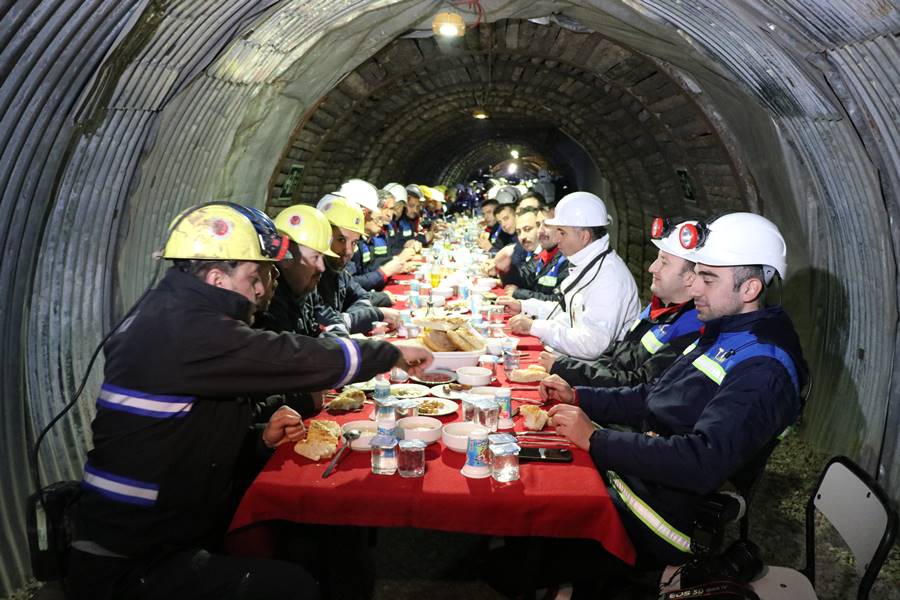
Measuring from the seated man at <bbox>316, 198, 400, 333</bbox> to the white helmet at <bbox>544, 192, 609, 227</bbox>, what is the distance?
1.62 metres

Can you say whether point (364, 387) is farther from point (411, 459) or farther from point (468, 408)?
point (411, 459)

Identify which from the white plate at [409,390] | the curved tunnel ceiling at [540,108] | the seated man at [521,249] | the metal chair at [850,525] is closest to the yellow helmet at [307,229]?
the white plate at [409,390]

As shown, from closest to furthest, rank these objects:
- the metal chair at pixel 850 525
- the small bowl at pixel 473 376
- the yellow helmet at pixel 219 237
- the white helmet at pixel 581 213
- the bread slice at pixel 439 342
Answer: the metal chair at pixel 850 525 → the yellow helmet at pixel 219 237 → the small bowl at pixel 473 376 → the bread slice at pixel 439 342 → the white helmet at pixel 581 213

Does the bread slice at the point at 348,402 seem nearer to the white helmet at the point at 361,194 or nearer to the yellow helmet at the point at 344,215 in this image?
the yellow helmet at the point at 344,215

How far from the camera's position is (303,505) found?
271 cm

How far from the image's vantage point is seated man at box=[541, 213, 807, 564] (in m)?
2.63

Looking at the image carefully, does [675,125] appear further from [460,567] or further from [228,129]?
[460,567]

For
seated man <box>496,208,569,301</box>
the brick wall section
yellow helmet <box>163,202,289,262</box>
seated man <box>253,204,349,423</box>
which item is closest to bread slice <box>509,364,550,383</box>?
seated man <box>253,204,349,423</box>

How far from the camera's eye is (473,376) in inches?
156

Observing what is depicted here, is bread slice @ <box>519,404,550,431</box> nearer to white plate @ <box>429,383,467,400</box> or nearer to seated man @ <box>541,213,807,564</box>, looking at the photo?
seated man @ <box>541,213,807,564</box>

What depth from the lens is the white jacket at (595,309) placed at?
5.06m

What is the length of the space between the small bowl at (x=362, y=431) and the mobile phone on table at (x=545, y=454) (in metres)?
0.69

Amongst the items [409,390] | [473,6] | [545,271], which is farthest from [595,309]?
[473,6]

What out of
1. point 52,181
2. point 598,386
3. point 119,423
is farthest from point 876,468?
point 52,181
